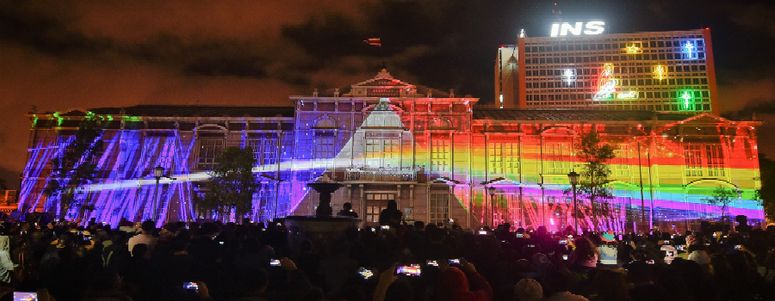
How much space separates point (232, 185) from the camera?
100ft

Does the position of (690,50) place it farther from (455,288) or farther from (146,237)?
(455,288)

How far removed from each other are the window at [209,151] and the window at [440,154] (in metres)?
15.3

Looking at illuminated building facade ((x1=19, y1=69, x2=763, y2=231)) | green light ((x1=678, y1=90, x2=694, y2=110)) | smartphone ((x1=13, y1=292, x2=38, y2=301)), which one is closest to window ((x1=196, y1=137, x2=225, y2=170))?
illuminated building facade ((x1=19, y1=69, x2=763, y2=231))

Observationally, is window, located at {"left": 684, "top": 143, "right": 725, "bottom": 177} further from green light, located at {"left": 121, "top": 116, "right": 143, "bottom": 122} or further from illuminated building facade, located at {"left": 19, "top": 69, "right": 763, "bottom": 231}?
green light, located at {"left": 121, "top": 116, "right": 143, "bottom": 122}

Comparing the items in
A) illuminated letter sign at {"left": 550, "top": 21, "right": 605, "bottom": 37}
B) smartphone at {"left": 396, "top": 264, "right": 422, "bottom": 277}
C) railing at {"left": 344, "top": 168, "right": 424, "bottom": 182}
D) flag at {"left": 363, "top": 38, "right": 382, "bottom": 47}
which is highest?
illuminated letter sign at {"left": 550, "top": 21, "right": 605, "bottom": 37}

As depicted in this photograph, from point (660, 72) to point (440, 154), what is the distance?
129 feet

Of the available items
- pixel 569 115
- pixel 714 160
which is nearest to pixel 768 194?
pixel 714 160

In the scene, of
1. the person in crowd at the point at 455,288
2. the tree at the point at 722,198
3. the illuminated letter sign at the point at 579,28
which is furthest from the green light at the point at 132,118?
the illuminated letter sign at the point at 579,28

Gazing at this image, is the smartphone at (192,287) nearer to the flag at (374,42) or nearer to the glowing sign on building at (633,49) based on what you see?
the flag at (374,42)

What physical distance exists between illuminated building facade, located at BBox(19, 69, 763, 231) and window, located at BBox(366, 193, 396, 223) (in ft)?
0.24

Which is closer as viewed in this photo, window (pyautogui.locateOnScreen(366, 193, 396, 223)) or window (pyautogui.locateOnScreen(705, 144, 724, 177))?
window (pyautogui.locateOnScreen(366, 193, 396, 223))

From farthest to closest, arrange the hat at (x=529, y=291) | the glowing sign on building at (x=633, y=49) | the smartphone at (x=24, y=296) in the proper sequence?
the glowing sign on building at (x=633, y=49) < the hat at (x=529, y=291) < the smartphone at (x=24, y=296)

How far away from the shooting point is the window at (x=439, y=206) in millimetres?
32719

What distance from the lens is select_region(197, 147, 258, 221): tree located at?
29.8m
